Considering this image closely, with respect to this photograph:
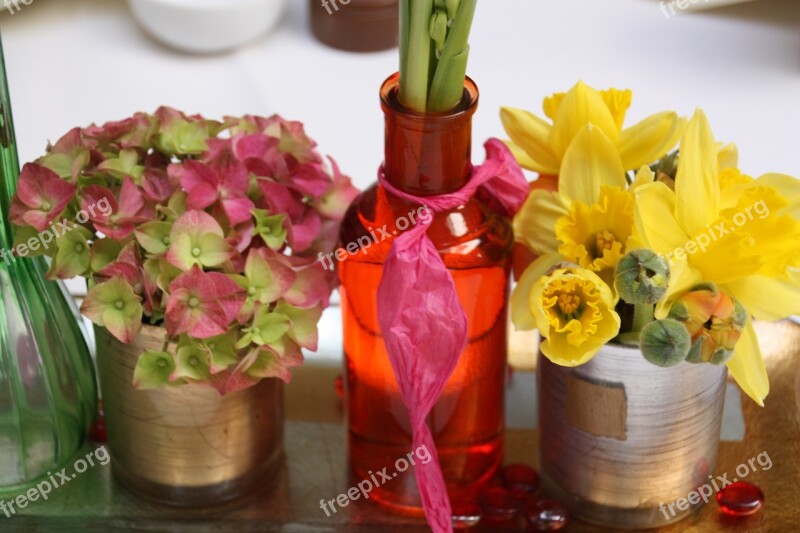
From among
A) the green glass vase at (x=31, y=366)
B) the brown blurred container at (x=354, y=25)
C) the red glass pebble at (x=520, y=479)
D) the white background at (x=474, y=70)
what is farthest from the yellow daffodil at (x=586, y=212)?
the brown blurred container at (x=354, y=25)

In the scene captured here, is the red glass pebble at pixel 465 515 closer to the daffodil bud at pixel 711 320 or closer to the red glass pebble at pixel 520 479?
the red glass pebble at pixel 520 479

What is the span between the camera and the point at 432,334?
0.53 metres

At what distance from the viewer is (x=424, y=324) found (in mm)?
528

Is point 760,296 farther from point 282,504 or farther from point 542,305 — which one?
Answer: point 282,504

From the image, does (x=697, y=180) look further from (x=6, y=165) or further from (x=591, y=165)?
(x=6, y=165)

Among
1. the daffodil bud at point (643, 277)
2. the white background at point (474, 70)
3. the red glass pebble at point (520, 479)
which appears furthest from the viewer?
the white background at point (474, 70)

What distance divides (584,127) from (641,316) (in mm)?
86

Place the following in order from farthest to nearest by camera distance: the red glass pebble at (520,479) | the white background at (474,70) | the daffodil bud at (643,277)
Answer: the white background at (474,70)
the red glass pebble at (520,479)
the daffodil bud at (643,277)

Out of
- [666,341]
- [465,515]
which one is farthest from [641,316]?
[465,515]

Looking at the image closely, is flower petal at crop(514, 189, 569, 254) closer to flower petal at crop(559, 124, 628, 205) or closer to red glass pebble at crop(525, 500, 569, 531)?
flower petal at crop(559, 124, 628, 205)

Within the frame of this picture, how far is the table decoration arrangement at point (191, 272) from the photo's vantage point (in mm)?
521

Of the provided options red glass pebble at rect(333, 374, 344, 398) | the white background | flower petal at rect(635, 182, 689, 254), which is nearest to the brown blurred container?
the white background

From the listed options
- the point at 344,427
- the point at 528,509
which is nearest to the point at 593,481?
the point at 528,509

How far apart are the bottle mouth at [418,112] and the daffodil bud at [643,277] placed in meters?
0.09
